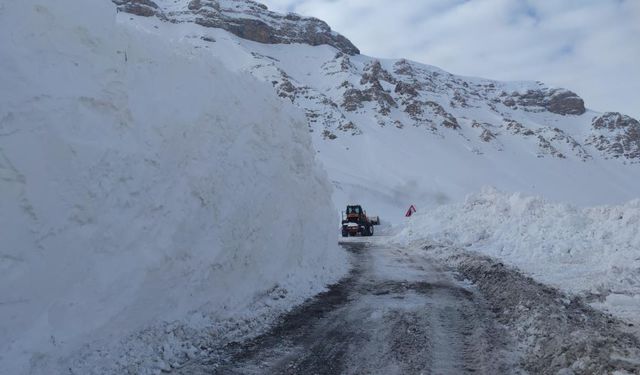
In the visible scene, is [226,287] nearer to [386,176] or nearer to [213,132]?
[213,132]

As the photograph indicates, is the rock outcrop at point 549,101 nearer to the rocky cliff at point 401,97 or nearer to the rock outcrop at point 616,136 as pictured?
the rocky cliff at point 401,97

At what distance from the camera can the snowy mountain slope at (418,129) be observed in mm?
68750

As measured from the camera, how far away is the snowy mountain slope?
6875 centimetres

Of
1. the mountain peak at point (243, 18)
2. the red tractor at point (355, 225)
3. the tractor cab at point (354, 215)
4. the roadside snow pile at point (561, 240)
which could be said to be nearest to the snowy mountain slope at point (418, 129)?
the mountain peak at point (243, 18)

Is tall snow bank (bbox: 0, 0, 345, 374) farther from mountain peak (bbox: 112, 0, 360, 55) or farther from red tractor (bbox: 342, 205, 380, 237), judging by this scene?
mountain peak (bbox: 112, 0, 360, 55)

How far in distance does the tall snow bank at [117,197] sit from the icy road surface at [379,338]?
0.79m

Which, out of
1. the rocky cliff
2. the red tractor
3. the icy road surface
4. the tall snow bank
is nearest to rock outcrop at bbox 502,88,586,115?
the rocky cliff

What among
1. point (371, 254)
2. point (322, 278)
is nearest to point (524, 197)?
point (371, 254)

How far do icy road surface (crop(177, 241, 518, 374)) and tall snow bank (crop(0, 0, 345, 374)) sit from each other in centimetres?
79

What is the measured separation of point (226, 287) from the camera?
29.7ft

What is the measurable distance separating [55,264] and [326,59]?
4447 inches

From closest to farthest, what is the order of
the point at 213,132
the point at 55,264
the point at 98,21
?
1. the point at 55,264
2. the point at 98,21
3. the point at 213,132

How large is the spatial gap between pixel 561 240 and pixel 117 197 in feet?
44.7

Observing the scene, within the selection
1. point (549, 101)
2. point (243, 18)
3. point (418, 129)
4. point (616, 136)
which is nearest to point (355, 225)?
point (418, 129)
